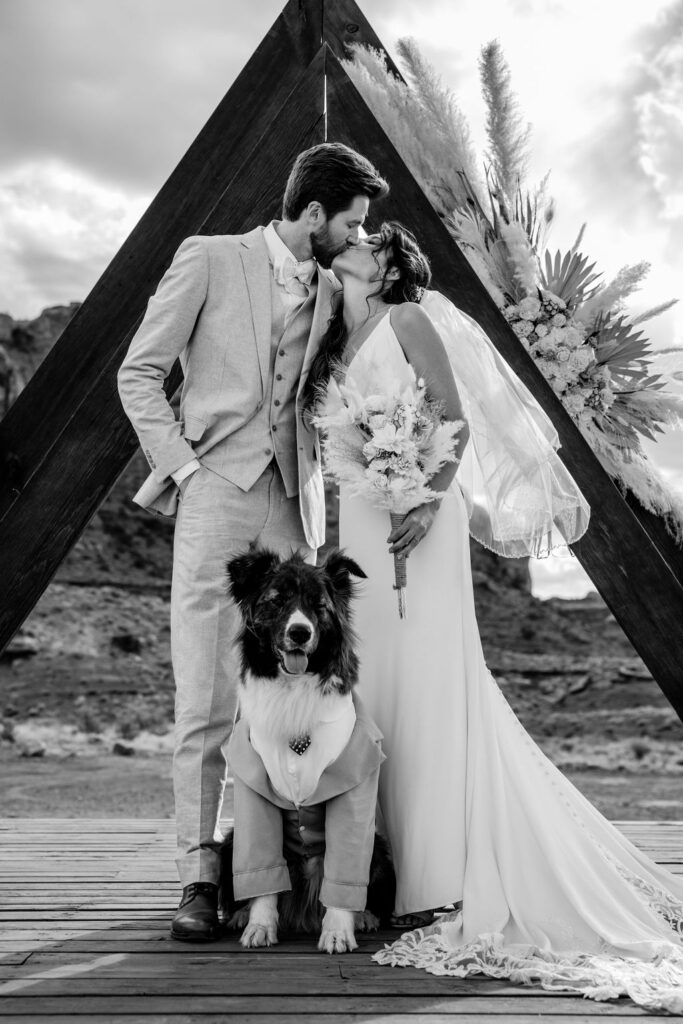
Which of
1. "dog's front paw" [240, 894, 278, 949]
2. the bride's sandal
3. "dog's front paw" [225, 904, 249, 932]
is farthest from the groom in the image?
the bride's sandal

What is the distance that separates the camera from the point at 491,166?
143 inches

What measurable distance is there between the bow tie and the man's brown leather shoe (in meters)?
1.90

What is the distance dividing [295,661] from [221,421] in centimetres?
84

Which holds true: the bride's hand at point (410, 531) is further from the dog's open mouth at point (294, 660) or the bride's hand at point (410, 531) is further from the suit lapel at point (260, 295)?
the suit lapel at point (260, 295)

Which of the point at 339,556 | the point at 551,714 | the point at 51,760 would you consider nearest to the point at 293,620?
the point at 339,556

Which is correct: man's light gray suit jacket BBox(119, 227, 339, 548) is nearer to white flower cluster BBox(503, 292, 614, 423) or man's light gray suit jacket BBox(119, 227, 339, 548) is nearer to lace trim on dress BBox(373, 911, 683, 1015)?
white flower cluster BBox(503, 292, 614, 423)

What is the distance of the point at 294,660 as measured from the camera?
268 centimetres

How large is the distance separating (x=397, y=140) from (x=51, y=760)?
1404 cm

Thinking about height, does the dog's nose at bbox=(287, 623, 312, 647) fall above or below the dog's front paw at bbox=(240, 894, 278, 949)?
above

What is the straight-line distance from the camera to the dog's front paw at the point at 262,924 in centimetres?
276

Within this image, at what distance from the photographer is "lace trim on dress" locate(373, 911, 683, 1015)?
2.34m

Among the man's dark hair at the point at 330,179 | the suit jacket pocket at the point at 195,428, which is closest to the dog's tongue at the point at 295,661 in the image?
the suit jacket pocket at the point at 195,428

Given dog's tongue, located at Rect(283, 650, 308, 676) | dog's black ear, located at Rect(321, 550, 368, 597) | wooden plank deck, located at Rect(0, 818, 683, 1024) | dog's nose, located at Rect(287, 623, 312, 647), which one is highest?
dog's black ear, located at Rect(321, 550, 368, 597)

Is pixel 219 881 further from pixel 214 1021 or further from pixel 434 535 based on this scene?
pixel 434 535
